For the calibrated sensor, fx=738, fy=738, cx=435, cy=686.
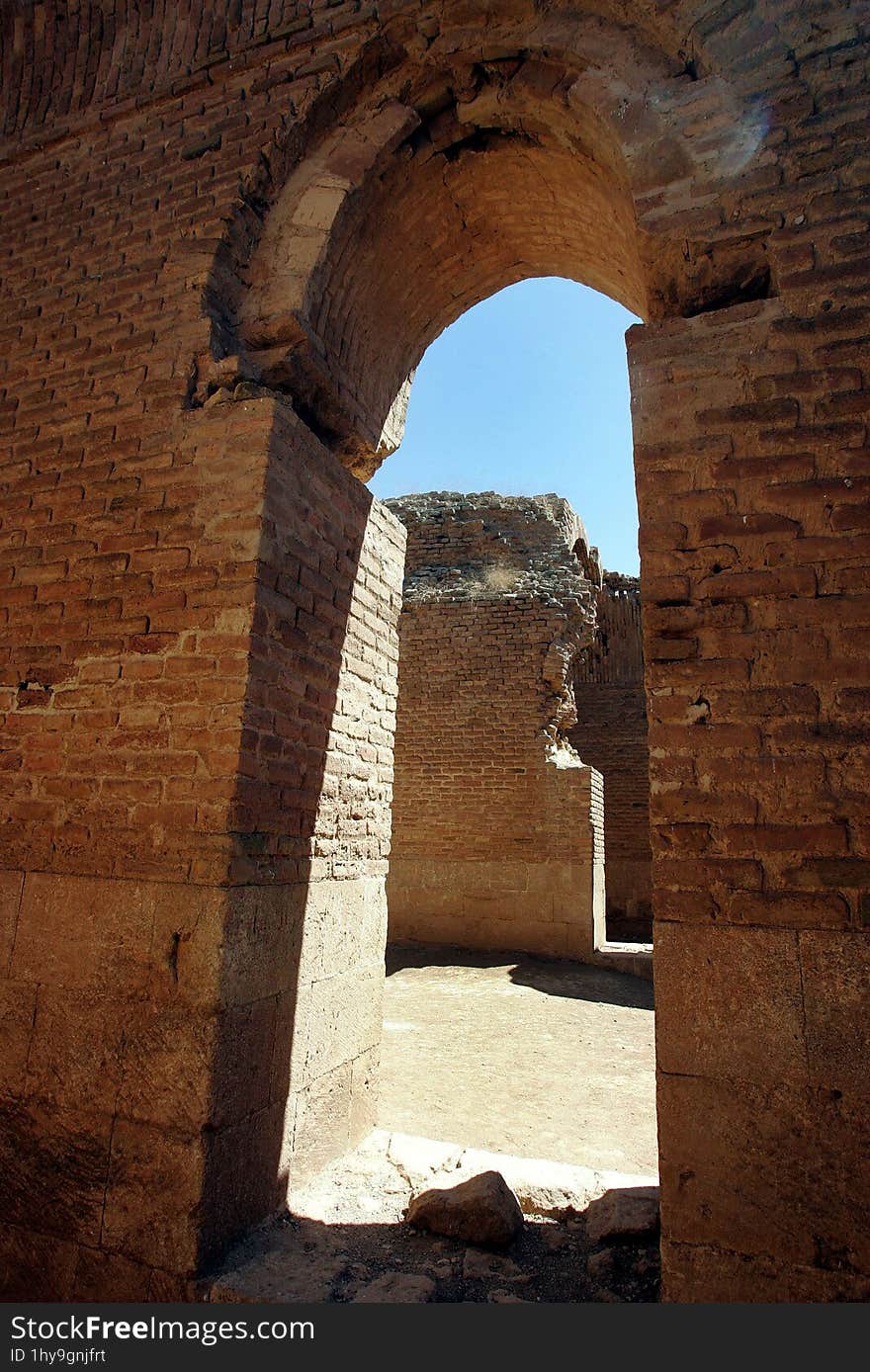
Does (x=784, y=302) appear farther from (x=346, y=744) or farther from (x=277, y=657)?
(x=346, y=744)

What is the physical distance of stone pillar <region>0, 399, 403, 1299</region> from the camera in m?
2.81

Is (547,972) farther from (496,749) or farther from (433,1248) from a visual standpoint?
(433,1248)

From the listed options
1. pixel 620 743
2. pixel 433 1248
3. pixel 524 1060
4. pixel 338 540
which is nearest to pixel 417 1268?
pixel 433 1248

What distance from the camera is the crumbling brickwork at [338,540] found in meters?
2.29

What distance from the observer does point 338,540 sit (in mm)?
3928

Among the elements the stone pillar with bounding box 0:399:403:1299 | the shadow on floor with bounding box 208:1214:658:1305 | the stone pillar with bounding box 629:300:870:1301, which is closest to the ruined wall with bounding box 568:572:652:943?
the stone pillar with bounding box 0:399:403:1299

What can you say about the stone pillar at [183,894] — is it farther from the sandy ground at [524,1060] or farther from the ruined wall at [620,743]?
the ruined wall at [620,743]

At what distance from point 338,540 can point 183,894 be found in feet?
6.40

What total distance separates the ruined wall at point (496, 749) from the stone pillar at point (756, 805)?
8.36m

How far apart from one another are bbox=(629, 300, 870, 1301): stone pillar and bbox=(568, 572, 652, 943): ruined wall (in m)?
12.5

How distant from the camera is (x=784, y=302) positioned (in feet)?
8.87

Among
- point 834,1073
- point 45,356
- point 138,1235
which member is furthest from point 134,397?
point 834,1073

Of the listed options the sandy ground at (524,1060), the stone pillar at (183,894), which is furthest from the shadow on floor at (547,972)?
the stone pillar at (183,894)

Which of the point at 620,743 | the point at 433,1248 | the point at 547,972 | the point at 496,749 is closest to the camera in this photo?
the point at 433,1248
